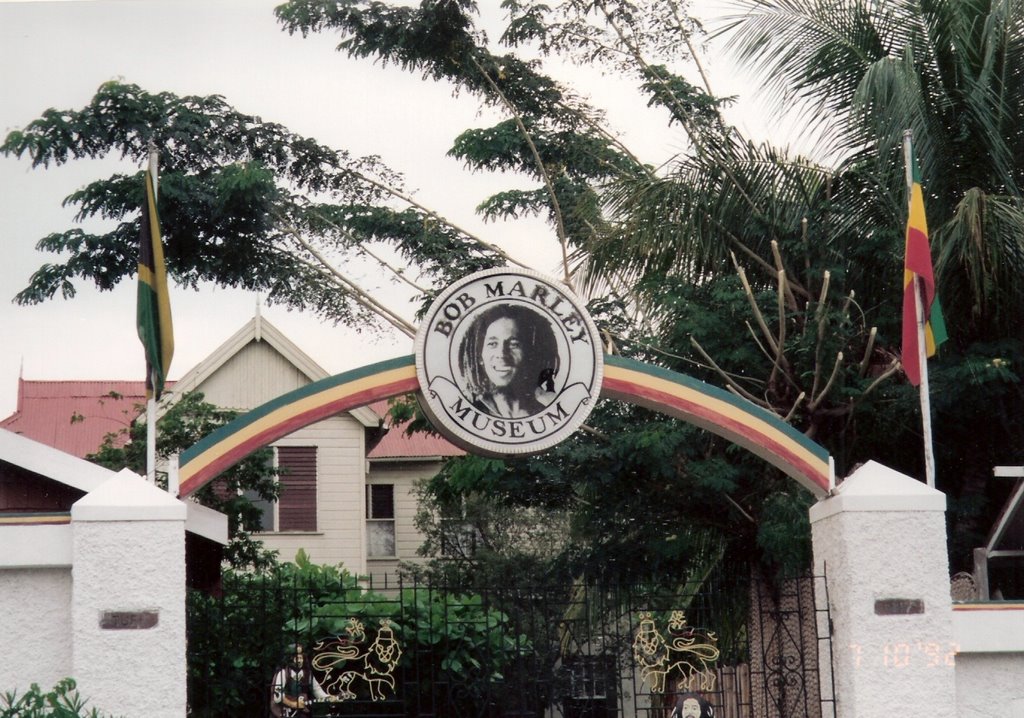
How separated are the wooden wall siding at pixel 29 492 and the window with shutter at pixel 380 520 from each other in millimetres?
16649

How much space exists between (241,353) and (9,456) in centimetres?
1425

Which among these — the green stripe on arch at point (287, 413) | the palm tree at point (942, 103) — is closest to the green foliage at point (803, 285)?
the palm tree at point (942, 103)

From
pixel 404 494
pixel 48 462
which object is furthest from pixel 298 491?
pixel 48 462

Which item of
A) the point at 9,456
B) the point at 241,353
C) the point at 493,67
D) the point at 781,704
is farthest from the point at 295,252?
the point at 781,704

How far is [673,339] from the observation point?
16484 millimetres

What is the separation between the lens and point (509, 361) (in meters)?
10.1

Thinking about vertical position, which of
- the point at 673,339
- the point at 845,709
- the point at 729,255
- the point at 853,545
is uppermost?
the point at 729,255

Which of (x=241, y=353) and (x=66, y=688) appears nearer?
(x=66, y=688)

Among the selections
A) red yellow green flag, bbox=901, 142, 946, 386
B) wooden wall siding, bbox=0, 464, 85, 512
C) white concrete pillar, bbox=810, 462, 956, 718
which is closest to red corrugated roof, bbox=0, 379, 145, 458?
wooden wall siding, bbox=0, 464, 85, 512

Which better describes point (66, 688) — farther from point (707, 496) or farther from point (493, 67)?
point (493, 67)

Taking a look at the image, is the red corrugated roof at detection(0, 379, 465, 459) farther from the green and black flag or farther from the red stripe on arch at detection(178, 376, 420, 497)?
the green and black flag

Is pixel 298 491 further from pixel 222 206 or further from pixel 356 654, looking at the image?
pixel 356 654

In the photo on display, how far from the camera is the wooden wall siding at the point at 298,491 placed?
1021 inches

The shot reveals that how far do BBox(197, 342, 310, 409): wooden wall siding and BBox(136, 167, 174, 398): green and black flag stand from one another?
51.7 ft
